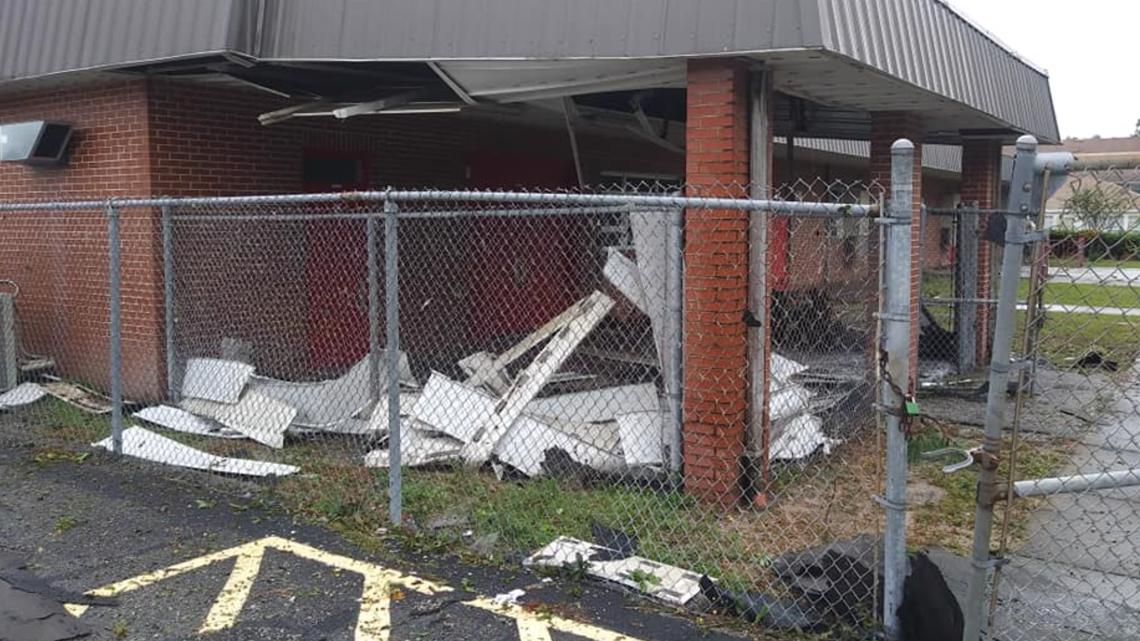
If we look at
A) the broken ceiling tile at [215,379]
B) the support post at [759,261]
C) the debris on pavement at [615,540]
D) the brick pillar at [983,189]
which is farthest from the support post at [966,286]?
the broken ceiling tile at [215,379]

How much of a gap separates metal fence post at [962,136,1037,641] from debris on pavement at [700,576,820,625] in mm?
963

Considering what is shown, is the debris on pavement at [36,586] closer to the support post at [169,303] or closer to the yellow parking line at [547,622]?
the yellow parking line at [547,622]

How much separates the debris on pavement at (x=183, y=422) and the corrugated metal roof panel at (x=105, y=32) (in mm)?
2976

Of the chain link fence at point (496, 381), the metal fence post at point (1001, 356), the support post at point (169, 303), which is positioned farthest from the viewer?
the support post at point (169, 303)

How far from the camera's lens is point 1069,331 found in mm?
12805

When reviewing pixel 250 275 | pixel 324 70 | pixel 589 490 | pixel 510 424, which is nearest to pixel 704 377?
pixel 589 490

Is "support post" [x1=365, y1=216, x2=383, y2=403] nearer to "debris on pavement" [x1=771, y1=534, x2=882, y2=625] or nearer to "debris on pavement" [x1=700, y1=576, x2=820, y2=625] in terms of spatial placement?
"debris on pavement" [x1=700, y1=576, x2=820, y2=625]

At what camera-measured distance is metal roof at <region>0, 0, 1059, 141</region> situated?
543 cm

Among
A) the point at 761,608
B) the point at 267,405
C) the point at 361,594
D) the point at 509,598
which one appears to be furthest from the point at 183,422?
the point at 761,608

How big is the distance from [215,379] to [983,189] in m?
9.42

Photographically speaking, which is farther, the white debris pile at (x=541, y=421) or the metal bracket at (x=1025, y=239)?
the white debris pile at (x=541, y=421)

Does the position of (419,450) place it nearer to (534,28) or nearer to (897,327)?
(534,28)

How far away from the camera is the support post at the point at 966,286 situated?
10742mm

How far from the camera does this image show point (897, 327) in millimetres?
3357
